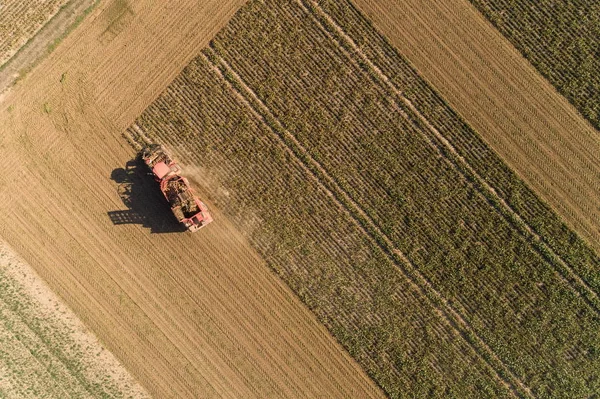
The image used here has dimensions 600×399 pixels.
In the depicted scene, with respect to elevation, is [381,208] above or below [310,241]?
above

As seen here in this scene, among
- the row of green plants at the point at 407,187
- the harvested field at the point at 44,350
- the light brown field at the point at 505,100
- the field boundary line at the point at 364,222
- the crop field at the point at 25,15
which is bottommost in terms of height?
the harvested field at the point at 44,350

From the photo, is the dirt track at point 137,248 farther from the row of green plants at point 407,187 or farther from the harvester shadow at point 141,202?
the row of green plants at point 407,187

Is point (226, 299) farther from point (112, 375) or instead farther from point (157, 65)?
point (157, 65)

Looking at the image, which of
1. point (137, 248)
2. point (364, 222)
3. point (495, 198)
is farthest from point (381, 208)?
point (137, 248)

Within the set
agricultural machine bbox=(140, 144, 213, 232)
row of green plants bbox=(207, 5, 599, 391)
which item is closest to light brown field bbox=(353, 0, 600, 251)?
row of green plants bbox=(207, 5, 599, 391)

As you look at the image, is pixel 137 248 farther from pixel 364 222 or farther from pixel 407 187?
pixel 407 187

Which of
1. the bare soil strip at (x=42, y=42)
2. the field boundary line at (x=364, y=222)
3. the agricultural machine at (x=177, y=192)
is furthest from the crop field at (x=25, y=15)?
the agricultural machine at (x=177, y=192)
